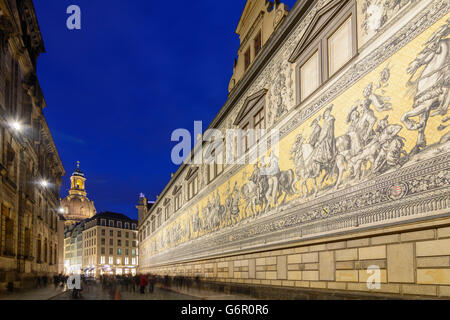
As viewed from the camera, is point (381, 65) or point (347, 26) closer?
point (381, 65)

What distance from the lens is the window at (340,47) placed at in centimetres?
950

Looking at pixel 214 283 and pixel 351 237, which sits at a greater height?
pixel 351 237

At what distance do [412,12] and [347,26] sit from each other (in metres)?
2.39

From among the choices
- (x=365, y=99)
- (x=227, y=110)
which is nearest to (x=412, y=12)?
(x=365, y=99)

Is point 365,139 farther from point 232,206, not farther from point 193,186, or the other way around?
point 193,186

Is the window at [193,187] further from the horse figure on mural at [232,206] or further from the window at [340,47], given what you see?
the window at [340,47]

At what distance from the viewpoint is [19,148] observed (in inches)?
829

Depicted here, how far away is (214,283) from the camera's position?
1920 cm

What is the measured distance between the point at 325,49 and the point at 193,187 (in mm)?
16822

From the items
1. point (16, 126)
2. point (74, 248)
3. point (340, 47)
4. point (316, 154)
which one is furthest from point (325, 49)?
point (74, 248)

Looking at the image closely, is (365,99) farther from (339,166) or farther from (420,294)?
(420,294)

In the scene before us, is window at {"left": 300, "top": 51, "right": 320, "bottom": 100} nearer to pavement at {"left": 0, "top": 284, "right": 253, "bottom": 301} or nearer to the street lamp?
pavement at {"left": 0, "top": 284, "right": 253, "bottom": 301}
